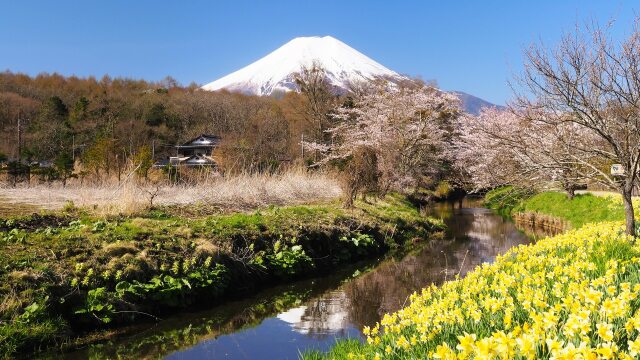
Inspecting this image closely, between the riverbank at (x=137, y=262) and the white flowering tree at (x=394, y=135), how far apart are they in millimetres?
7523

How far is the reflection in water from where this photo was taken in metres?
7.00

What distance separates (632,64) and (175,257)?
8.18 meters

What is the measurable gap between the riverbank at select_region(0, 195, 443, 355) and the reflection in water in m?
0.44

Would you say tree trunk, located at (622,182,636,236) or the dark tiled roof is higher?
the dark tiled roof

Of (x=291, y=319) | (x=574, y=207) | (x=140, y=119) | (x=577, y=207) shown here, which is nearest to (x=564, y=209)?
(x=574, y=207)

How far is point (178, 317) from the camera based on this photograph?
8.40 meters

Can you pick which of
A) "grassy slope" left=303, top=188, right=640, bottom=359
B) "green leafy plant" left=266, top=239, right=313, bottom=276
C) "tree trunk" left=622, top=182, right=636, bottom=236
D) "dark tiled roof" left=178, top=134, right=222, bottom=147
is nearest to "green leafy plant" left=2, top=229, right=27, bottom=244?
"green leafy plant" left=266, top=239, right=313, bottom=276

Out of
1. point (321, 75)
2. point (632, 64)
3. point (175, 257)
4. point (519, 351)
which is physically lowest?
point (175, 257)

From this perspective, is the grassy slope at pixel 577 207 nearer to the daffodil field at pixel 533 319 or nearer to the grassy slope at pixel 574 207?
the grassy slope at pixel 574 207

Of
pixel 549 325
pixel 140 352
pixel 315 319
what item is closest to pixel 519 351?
pixel 549 325

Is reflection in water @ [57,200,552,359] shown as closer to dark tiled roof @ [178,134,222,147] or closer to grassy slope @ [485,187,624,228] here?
grassy slope @ [485,187,624,228]

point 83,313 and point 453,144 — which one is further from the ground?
point 453,144

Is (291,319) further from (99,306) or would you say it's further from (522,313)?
(522,313)

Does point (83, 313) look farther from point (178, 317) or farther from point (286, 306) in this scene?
point (286, 306)
